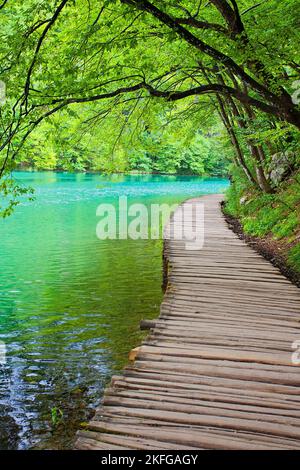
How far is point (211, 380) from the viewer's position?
15.5ft

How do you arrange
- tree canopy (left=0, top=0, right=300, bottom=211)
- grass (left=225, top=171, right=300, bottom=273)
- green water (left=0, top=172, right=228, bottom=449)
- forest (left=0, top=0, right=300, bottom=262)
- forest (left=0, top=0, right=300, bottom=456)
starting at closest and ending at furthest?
forest (left=0, top=0, right=300, bottom=456) → green water (left=0, top=172, right=228, bottom=449) → tree canopy (left=0, top=0, right=300, bottom=211) → forest (left=0, top=0, right=300, bottom=262) → grass (left=225, top=171, right=300, bottom=273)

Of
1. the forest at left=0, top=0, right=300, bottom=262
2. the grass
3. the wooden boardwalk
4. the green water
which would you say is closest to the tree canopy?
the forest at left=0, top=0, right=300, bottom=262

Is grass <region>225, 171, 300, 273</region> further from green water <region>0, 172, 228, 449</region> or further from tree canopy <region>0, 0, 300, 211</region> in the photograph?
green water <region>0, 172, 228, 449</region>

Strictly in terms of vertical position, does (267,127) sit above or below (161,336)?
above

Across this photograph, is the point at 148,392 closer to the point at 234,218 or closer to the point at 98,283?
the point at 98,283

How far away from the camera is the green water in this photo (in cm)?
535

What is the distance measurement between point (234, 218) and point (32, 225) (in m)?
8.86

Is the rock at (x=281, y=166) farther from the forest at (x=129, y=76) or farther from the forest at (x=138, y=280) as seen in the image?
the forest at (x=138, y=280)

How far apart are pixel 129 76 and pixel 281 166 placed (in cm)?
1111

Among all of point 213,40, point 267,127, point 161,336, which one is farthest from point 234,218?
point 161,336

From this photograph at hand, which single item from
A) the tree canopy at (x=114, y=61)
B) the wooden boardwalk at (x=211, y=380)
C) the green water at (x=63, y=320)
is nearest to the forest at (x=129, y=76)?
the tree canopy at (x=114, y=61)

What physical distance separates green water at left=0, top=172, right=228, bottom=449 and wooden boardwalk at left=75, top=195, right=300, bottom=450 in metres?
0.77

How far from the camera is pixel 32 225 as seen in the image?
21.5 m

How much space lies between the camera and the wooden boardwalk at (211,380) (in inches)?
147
